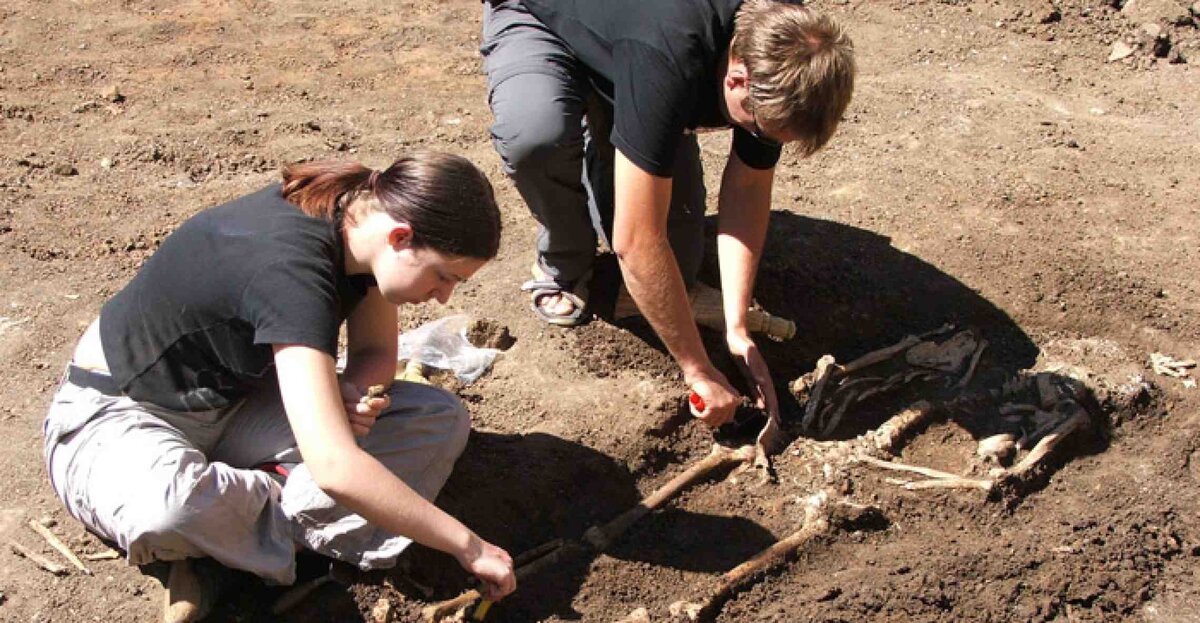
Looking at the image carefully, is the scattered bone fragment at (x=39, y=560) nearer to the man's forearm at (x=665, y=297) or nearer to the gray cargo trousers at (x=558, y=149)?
the man's forearm at (x=665, y=297)

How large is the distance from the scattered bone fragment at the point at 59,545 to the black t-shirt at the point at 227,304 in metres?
0.55

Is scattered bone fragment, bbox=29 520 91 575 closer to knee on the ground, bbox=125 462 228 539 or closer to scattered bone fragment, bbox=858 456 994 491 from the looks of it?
knee on the ground, bbox=125 462 228 539

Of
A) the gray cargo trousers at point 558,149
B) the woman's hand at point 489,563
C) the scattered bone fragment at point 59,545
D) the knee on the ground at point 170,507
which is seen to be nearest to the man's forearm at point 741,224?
the gray cargo trousers at point 558,149

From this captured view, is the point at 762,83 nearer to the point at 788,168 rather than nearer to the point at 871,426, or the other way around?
the point at 871,426

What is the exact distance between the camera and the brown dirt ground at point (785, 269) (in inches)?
143

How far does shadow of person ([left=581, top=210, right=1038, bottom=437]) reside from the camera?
179 inches

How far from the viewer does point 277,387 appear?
11.1ft

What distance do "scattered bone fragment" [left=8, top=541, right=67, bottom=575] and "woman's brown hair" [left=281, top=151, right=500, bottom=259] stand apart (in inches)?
48.1

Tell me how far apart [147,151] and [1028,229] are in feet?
12.3

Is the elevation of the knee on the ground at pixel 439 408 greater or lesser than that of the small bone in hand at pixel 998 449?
greater

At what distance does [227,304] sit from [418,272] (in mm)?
467

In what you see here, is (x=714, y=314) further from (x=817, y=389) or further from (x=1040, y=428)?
(x=1040, y=428)

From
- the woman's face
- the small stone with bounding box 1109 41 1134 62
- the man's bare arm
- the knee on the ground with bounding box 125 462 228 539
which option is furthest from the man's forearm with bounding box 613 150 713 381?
the small stone with bounding box 1109 41 1134 62

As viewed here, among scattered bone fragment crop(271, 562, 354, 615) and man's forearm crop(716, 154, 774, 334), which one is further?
man's forearm crop(716, 154, 774, 334)
